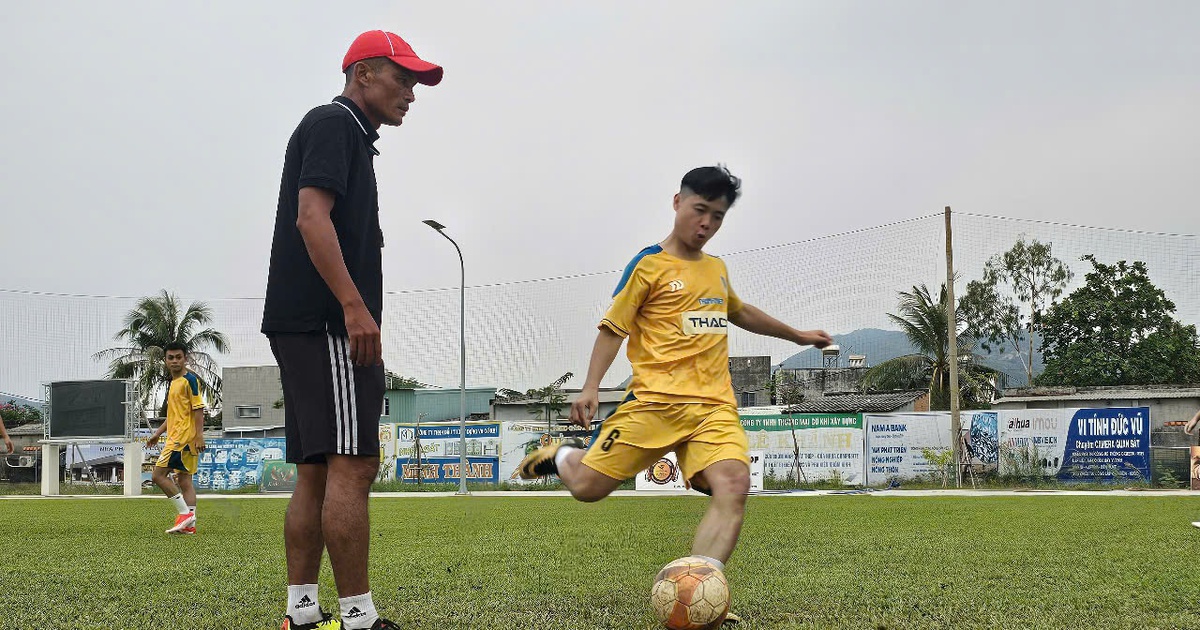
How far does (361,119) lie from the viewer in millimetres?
3881

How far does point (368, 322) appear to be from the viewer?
11.7 feet

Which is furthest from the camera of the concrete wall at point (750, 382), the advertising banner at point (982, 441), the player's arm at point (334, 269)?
the concrete wall at point (750, 382)

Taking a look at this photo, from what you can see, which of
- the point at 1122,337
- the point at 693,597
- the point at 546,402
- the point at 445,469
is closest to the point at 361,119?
the point at 693,597

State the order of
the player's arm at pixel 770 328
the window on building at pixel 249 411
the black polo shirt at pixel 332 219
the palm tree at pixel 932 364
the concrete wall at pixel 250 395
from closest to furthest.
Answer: the black polo shirt at pixel 332 219 < the player's arm at pixel 770 328 < the palm tree at pixel 932 364 < the concrete wall at pixel 250 395 < the window on building at pixel 249 411

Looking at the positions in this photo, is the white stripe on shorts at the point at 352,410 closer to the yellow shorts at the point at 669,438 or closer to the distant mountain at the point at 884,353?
the yellow shorts at the point at 669,438

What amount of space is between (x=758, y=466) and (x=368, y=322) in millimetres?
24123

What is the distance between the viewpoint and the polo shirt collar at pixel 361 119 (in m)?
3.85

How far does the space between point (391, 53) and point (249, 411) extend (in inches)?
2599

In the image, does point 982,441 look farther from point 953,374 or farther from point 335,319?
point 335,319

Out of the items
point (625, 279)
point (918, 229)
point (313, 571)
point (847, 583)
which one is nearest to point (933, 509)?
point (847, 583)

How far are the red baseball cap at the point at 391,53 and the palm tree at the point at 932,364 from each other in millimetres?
38959

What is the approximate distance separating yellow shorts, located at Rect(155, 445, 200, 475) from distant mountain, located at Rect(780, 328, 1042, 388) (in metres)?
14.1

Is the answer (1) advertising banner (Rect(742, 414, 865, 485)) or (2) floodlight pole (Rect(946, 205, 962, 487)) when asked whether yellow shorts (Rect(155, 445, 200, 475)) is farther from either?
(2) floodlight pole (Rect(946, 205, 962, 487))

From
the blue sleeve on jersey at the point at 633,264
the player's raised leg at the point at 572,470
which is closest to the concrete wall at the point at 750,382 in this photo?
the player's raised leg at the point at 572,470
